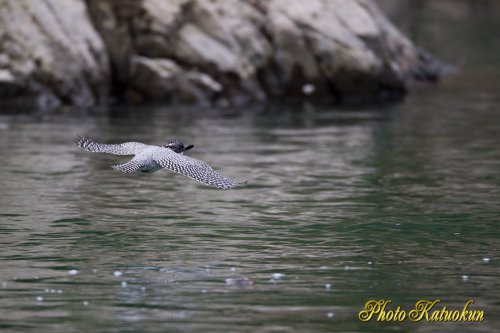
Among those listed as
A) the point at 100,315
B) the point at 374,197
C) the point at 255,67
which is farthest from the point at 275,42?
the point at 100,315

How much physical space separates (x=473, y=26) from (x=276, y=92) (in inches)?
842

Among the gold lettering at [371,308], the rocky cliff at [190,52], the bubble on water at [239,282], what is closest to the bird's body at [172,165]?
the bubble on water at [239,282]

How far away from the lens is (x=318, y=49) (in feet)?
107

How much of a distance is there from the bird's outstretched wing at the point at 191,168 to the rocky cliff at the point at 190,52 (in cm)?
1489

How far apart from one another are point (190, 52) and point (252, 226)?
15.6m

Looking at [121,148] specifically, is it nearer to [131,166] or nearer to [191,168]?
[131,166]

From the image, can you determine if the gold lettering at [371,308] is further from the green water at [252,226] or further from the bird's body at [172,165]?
the bird's body at [172,165]

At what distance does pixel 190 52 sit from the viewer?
31.3 m

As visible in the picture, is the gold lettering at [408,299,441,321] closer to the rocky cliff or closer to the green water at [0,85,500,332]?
the green water at [0,85,500,332]

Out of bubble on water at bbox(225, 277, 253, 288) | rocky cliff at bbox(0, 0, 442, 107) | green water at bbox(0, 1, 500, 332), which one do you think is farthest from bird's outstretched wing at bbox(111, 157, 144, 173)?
rocky cliff at bbox(0, 0, 442, 107)

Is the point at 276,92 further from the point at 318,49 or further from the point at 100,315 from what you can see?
the point at 100,315

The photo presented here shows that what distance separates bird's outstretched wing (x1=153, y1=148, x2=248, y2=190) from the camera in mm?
14258

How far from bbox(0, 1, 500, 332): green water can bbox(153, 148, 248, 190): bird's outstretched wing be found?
0.87 metres

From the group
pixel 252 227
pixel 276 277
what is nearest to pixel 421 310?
pixel 276 277
